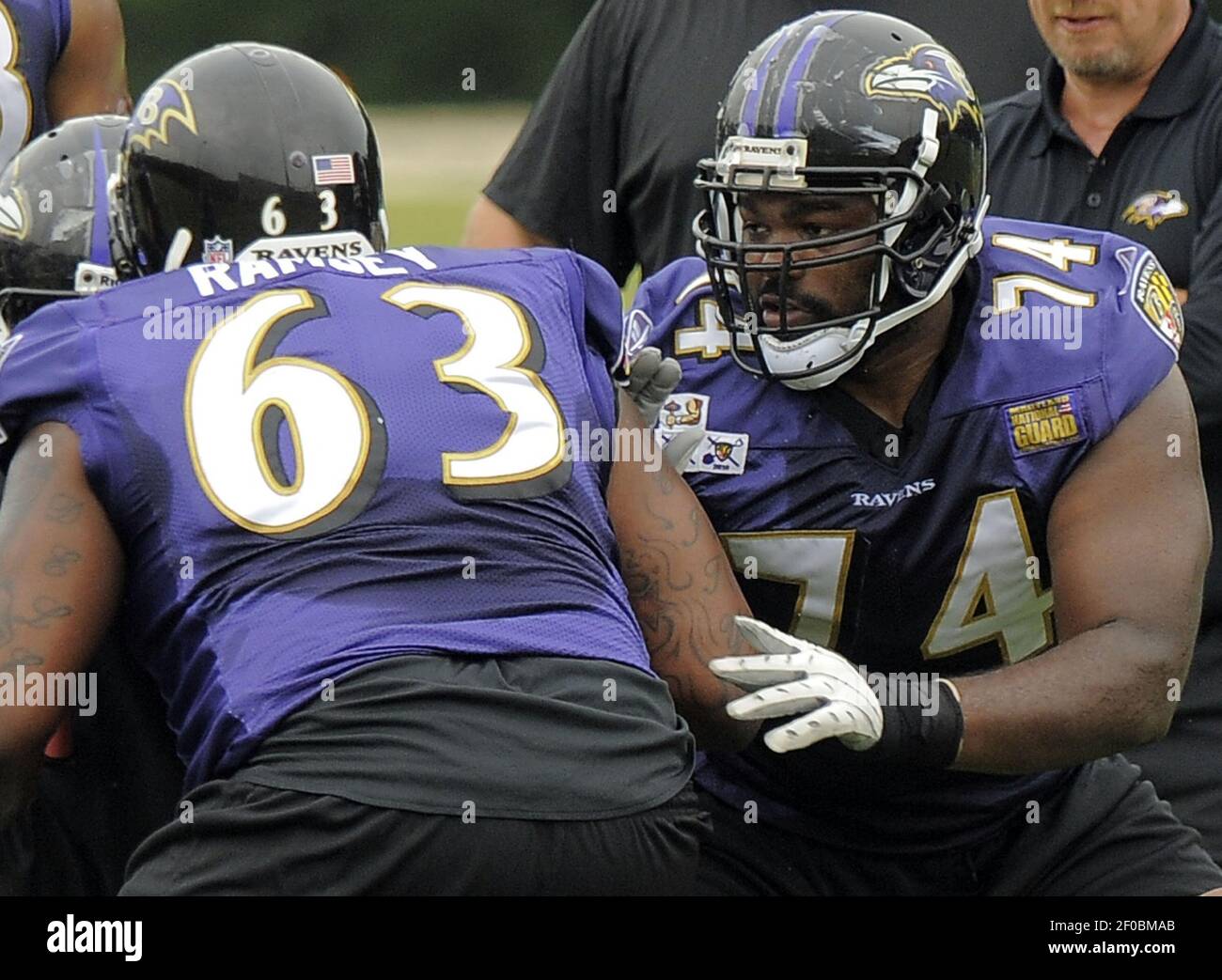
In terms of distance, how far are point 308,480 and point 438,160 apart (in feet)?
58.2

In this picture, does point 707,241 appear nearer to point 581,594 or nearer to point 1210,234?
point 581,594

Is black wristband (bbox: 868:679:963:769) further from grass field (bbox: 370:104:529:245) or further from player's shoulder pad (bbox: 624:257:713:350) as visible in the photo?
grass field (bbox: 370:104:529:245)

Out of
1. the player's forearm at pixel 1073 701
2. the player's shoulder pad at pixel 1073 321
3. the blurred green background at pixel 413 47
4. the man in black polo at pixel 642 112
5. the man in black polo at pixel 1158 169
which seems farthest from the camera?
the blurred green background at pixel 413 47

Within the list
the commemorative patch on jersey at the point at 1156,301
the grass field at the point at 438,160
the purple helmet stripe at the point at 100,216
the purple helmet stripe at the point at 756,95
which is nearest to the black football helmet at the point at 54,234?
the purple helmet stripe at the point at 100,216

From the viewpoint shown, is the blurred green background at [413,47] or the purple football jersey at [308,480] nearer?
the purple football jersey at [308,480]

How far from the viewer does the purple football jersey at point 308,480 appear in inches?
104

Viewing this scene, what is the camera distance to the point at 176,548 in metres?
2.69

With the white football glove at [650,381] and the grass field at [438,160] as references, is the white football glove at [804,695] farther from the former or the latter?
the grass field at [438,160]

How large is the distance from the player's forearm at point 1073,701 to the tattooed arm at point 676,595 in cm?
35

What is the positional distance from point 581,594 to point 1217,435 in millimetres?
1793

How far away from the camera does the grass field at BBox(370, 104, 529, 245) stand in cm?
1698

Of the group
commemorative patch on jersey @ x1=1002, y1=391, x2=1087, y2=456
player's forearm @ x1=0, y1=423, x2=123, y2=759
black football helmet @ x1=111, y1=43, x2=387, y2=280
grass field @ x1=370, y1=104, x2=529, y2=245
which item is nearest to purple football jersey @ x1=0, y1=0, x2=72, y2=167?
black football helmet @ x1=111, y1=43, x2=387, y2=280

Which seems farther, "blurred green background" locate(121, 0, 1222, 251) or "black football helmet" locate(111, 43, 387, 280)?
"blurred green background" locate(121, 0, 1222, 251)

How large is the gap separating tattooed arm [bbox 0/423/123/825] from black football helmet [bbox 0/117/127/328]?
85 cm
